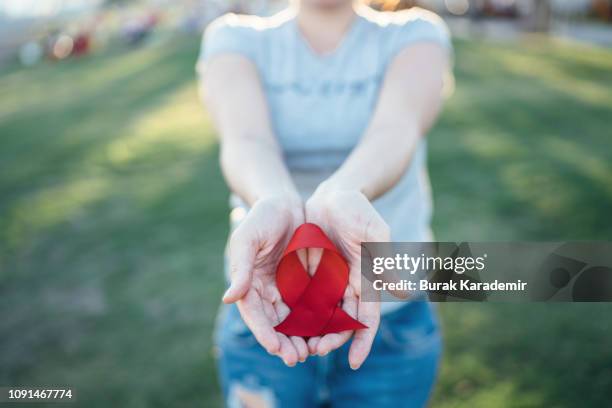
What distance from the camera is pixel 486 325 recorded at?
8.57ft

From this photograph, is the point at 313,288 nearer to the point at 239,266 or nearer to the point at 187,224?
the point at 239,266

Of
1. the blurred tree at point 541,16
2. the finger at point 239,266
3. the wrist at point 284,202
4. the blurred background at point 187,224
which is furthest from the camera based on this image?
the blurred tree at point 541,16

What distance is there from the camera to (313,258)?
109 cm

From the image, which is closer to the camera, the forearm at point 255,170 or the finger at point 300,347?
the finger at point 300,347

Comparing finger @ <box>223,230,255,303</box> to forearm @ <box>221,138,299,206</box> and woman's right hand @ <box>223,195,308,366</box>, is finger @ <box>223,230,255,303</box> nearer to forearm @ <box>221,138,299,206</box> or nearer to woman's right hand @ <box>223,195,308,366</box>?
woman's right hand @ <box>223,195,308,366</box>

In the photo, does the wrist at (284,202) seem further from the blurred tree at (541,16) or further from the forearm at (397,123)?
the blurred tree at (541,16)

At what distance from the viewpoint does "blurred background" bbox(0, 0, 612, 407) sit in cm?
240

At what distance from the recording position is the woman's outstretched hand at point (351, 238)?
0.98 metres

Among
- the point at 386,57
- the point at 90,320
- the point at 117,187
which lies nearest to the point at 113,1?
the point at 117,187

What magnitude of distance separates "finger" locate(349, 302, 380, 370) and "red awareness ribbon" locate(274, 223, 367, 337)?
0.6 inches

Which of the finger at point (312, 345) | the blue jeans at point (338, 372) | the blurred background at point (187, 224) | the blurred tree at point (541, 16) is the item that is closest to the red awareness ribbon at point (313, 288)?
the finger at point (312, 345)

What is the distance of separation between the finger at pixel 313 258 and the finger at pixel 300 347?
0.52 ft

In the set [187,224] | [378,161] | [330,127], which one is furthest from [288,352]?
Answer: [187,224]

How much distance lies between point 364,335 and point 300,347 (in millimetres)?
122
